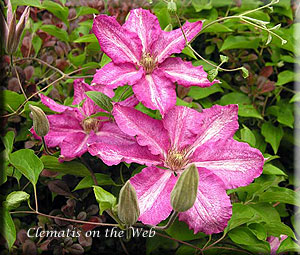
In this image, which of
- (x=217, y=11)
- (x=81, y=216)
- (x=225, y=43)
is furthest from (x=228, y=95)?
(x=81, y=216)

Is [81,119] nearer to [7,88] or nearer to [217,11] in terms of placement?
[7,88]

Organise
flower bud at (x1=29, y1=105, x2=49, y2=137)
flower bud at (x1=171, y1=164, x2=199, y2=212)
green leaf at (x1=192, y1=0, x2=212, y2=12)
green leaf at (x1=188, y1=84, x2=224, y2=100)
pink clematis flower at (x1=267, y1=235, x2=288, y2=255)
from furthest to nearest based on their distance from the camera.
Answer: green leaf at (x1=192, y1=0, x2=212, y2=12)
green leaf at (x1=188, y1=84, x2=224, y2=100)
pink clematis flower at (x1=267, y1=235, x2=288, y2=255)
flower bud at (x1=29, y1=105, x2=49, y2=137)
flower bud at (x1=171, y1=164, x2=199, y2=212)

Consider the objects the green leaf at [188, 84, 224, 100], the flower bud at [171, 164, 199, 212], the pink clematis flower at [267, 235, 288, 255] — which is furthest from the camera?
the green leaf at [188, 84, 224, 100]

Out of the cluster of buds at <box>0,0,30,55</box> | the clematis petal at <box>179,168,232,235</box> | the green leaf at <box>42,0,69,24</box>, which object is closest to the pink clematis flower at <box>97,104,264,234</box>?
the clematis petal at <box>179,168,232,235</box>

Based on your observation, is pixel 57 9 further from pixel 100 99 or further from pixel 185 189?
pixel 185 189

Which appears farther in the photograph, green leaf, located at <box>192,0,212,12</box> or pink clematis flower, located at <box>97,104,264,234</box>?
green leaf, located at <box>192,0,212,12</box>

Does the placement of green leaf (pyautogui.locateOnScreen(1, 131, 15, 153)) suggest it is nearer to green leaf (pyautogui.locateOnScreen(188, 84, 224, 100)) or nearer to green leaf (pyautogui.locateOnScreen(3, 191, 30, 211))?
green leaf (pyautogui.locateOnScreen(3, 191, 30, 211))
